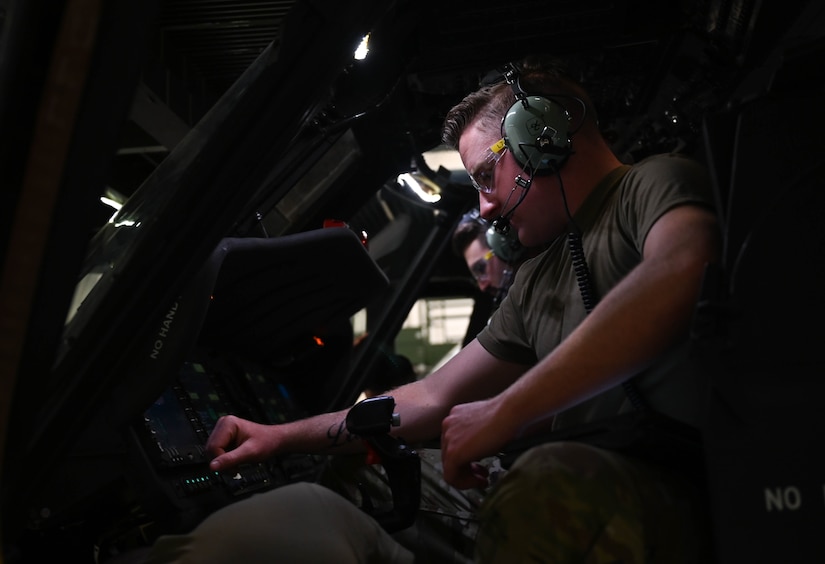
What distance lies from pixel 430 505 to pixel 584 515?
1124 millimetres

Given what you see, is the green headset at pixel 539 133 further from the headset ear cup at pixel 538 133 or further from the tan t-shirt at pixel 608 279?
the tan t-shirt at pixel 608 279

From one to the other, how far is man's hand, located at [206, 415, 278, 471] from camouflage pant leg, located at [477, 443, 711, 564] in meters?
0.85

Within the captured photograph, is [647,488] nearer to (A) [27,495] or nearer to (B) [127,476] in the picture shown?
(A) [27,495]

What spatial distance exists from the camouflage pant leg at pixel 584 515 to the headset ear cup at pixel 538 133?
2.64 ft

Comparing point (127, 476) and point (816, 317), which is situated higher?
point (127, 476)

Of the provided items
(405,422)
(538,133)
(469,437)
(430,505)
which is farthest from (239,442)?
(538,133)

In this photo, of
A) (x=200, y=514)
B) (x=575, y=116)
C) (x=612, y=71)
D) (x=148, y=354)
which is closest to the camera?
(x=148, y=354)

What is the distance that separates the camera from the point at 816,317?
42.4 inches

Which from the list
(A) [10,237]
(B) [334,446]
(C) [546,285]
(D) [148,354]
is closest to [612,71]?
(C) [546,285]

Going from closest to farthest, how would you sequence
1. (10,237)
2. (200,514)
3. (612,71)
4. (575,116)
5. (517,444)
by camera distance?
(10,237) → (517,444) → (200,514) → (575,116) → (612,71)

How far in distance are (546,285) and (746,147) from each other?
690 millimetres

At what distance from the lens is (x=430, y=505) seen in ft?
6.93

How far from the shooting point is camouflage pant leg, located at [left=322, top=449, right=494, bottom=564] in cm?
187

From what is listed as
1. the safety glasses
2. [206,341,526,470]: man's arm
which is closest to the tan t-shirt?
[206,341,526,470]: man's arm
